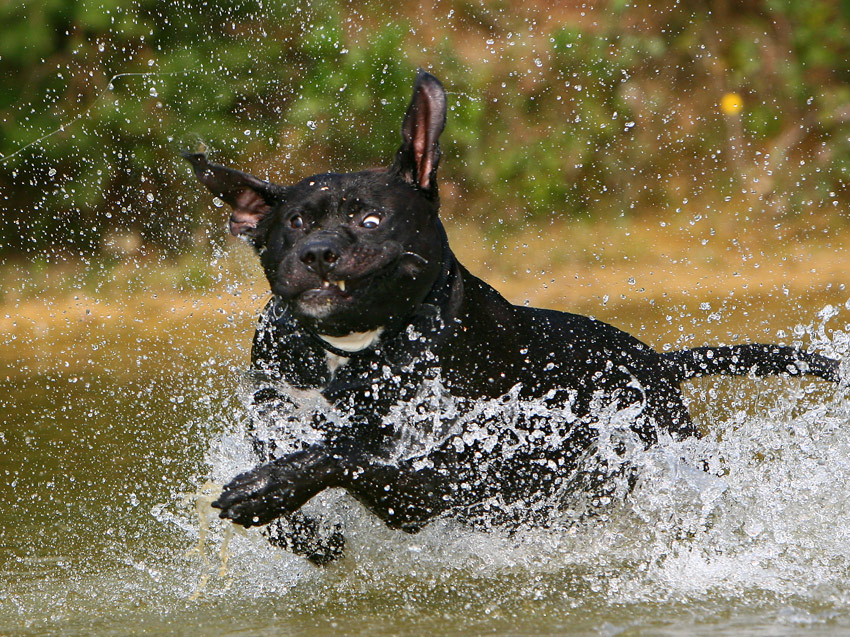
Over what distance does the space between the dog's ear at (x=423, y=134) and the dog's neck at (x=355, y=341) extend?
19.1 inches

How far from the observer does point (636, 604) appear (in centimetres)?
352

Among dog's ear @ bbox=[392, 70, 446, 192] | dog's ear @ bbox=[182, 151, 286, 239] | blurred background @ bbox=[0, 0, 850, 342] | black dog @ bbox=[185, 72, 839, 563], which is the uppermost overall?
blurred background @ bbox=[0, 0, 850, 342]

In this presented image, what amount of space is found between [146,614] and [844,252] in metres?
7.43

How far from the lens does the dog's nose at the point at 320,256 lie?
3459 millimetres

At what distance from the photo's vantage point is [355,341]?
371cm

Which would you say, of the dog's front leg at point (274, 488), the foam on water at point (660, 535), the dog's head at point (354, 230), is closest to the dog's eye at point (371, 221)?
the dog's head at point (354, 230)

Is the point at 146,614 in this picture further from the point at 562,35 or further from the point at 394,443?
the point at 562,35

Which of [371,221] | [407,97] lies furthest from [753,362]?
[407,97]

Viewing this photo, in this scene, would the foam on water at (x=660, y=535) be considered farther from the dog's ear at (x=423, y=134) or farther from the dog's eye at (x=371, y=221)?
the dog's ear at (x=423, y=134)

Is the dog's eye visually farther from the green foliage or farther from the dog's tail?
the green foliage

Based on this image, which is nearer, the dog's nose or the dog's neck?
the dog's nose

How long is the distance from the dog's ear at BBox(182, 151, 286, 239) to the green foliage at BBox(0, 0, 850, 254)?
5843 millimetres

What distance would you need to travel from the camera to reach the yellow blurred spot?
36.1ft

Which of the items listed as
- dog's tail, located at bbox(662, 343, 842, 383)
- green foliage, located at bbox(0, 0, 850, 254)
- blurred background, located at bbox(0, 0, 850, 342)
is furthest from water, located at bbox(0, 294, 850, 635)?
green foliage, located at bbox(0, 0, 850, 254)
